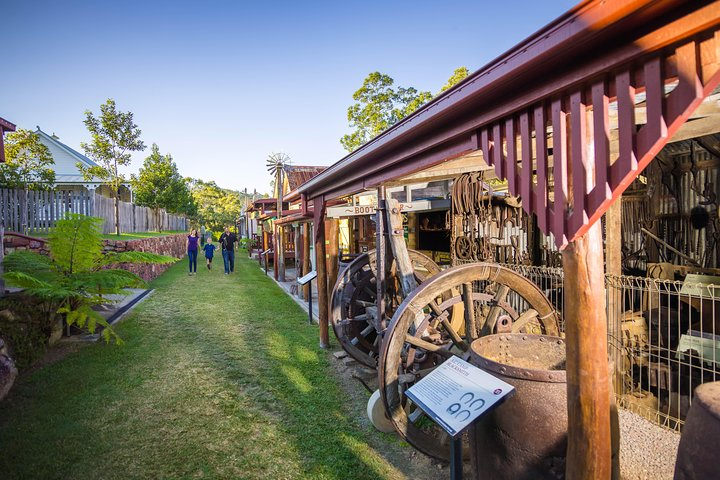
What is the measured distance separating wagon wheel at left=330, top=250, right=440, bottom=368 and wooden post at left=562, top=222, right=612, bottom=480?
3.40 metres

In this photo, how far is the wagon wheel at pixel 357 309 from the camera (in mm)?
5516

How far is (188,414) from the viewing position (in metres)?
4.50

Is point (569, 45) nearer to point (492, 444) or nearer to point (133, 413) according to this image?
point (492, 444)

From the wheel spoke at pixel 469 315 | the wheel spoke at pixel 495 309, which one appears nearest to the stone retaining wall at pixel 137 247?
the wheel spoke at pixel 469 315

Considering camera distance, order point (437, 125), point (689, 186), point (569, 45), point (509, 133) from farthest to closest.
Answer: point (689, 186)
point (437, 125)
point (509, 133)
point (569, 45)

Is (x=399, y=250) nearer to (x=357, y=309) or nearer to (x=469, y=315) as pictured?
(x=469, y=315)

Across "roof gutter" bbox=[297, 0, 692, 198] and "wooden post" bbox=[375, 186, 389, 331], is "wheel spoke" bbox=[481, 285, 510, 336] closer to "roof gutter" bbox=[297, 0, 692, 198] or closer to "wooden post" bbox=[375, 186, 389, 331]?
"wooden post" bbox=[375, 186, 389, 331]

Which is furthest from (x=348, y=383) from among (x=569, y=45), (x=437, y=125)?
(x=569, y=45)

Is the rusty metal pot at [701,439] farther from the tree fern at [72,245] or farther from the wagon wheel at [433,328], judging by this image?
the tree fern at [72,245]

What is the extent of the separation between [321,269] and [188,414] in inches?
122

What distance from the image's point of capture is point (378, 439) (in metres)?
3.99

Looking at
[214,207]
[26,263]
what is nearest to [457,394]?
[26,263]

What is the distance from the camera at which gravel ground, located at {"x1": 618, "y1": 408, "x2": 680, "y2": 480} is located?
2873 mm

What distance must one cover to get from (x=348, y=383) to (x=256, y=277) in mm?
11272
